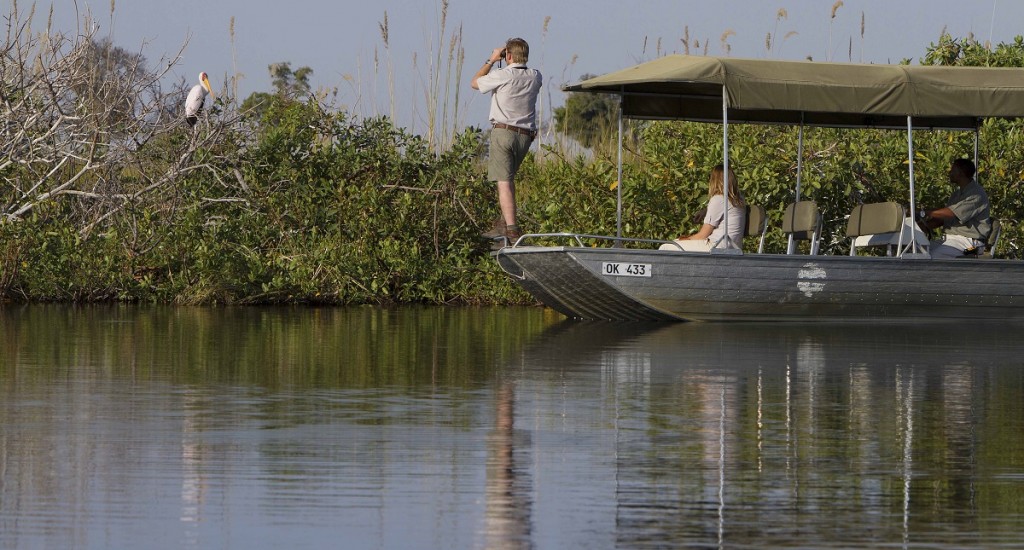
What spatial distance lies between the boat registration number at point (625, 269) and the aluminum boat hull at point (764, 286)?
17 mm

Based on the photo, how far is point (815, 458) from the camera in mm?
7066

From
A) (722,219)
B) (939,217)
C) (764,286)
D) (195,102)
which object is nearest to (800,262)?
(764,286)

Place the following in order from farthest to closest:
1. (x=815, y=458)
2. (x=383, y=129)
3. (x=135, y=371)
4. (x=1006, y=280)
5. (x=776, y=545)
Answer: (x=383, y=129) < (x=1006, y=280) < (x=135, y=371) < (x=815, y=458) < (x=776, y=545)

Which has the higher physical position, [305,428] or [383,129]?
[383,129]

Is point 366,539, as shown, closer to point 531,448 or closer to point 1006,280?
point 531,448

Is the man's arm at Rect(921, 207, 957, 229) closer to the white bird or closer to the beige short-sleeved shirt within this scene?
the beige short-sleeved shirt

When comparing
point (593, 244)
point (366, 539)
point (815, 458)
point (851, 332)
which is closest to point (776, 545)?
point (366, 539)

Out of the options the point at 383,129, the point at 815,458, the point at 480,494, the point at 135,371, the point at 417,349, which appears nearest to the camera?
the point at 480,494

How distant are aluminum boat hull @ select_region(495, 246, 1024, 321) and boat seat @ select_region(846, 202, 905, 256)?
0.39 m

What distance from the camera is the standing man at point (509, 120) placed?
16141 millimetres

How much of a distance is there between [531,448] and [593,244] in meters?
12.0

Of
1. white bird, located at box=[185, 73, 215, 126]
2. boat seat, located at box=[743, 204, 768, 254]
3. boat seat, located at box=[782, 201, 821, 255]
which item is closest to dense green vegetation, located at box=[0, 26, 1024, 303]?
white bird, located at box=[185, 73, 215, 126]

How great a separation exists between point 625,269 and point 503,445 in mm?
8253

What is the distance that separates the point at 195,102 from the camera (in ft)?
64.5
